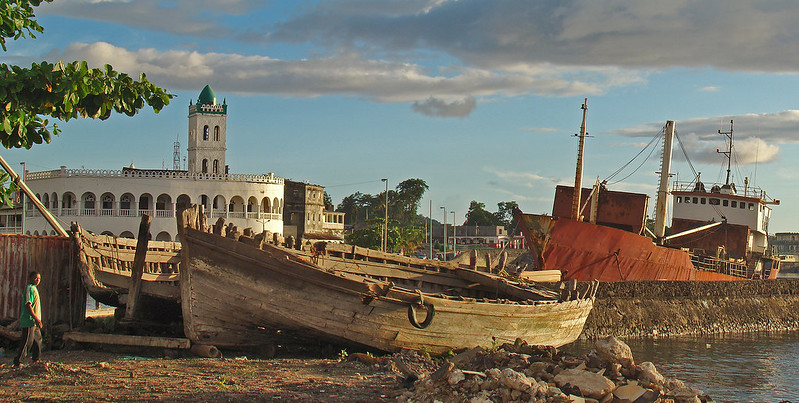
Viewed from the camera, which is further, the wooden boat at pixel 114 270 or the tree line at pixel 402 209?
the tree line at pixel 402 209

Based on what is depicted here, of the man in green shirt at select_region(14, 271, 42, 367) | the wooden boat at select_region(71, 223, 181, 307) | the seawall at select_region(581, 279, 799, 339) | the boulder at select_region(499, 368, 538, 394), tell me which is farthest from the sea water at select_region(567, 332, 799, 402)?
the man in green shirt at select_region(14, 271, 42, 367)

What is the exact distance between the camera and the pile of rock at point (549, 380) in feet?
31.4

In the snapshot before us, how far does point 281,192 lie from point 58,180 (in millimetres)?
16879

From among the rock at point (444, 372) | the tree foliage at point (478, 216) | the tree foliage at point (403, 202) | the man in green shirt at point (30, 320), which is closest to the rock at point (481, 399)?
the rock at point (444, 372)

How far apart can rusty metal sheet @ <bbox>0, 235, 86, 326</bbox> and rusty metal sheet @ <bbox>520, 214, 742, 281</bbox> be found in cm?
1777

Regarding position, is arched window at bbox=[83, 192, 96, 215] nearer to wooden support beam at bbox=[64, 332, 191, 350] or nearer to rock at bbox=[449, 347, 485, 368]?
wooden support beam at bbox=[64, 332, 191, 350]

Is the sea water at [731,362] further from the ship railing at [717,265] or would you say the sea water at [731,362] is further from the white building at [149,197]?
the white building at [149,197]

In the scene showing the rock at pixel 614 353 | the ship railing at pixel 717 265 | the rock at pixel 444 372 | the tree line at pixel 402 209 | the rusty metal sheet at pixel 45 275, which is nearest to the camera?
the rock at pixel 444 372

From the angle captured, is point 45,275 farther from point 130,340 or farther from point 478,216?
point 478,216

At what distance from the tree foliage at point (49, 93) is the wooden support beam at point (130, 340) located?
6.25 meters

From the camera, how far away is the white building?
57.4 metres

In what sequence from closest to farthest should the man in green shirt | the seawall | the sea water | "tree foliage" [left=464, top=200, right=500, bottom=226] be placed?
the man in green shirt → the sea water → the seawall → "tree foliage" [left=464, top=200, right=500, bottom=226]

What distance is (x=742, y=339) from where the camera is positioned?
26062mm

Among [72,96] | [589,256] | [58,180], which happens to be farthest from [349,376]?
[58,180]
